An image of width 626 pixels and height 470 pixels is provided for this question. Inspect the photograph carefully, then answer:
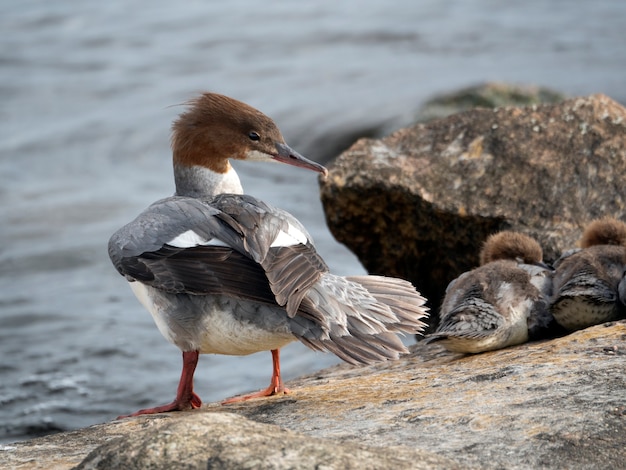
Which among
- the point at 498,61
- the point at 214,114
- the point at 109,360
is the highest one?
the point at 214,114

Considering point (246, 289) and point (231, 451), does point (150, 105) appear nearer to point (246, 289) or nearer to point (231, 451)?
point (246, 289)

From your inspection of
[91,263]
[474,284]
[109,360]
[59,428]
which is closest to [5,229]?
[91,263]

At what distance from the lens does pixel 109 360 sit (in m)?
8.23

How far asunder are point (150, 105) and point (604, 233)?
1157 centimetres

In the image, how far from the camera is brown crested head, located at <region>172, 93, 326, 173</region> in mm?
5457

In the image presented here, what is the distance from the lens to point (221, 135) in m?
5.46

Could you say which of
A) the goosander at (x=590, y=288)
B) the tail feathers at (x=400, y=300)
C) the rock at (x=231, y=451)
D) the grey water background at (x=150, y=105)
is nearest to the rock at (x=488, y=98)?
the grey water background at (x=150, y=105)

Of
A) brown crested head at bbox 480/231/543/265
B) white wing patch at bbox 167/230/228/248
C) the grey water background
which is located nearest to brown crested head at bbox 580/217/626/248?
brown crested head at bbox 480/231/543/265

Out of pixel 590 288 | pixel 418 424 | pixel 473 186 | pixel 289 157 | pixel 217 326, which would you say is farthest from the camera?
pixel 473 186

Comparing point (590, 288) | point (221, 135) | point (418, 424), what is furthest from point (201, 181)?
point (418, 424)

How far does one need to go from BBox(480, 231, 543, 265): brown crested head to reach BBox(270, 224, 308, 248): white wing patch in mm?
1372

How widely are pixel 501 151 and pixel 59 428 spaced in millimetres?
3479

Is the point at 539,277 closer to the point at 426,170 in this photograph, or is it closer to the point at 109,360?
the point at 426,170

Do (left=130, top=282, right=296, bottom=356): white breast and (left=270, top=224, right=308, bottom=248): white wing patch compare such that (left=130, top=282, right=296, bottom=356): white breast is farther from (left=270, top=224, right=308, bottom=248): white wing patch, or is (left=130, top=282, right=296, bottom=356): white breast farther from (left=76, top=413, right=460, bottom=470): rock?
(left=76, top=413, right=460, bottom=470): rock
